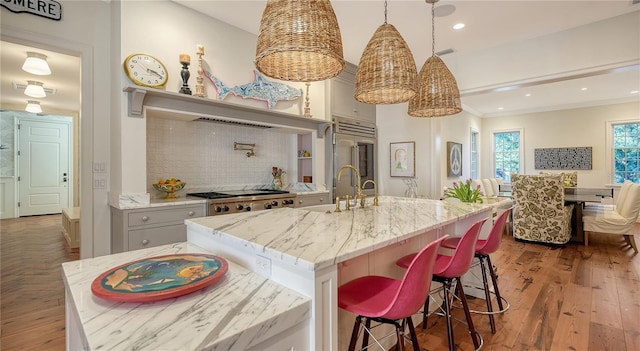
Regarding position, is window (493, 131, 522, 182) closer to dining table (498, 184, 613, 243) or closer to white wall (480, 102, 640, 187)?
white wall (480, 102, 640, 187)

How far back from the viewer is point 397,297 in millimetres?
1183

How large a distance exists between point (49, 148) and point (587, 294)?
10.2m

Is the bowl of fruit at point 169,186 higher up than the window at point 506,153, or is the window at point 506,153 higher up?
the window at point 506,153

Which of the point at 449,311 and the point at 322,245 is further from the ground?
the point at 322,245

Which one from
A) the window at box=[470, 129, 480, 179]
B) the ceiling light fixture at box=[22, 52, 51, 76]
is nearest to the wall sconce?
the ceiling light fixture at box=[22, 52, 51, 76]

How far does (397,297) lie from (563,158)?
8491 millimetres

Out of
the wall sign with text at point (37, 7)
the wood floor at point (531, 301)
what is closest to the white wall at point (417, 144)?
the wood floor at point (531, 301)

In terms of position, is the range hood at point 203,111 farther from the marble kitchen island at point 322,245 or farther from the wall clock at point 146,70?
the marble kitchen island at point 322,245

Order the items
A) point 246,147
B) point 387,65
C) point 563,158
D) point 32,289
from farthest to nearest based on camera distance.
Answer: point 563,158, point 246,147, point 32,289, point 387,65

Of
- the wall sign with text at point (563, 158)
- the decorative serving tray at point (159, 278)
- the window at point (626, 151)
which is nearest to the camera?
the decorative serving tray at point (159, 278)

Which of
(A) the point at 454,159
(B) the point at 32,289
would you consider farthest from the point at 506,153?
(B) the point at 32,289

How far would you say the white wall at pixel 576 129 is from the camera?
22.5ft

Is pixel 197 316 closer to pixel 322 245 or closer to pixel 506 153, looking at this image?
pixel 322 245

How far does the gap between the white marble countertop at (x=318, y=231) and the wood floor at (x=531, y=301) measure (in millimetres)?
879
